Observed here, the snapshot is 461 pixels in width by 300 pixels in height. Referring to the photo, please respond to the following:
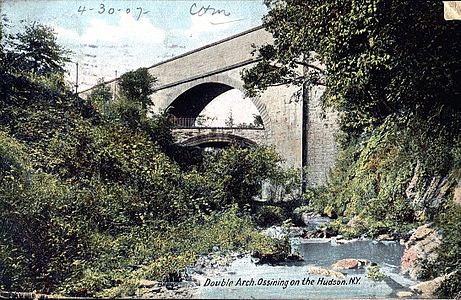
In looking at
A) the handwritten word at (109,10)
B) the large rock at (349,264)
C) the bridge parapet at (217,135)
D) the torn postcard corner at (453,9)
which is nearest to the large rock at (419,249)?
the large rock at (349,264)

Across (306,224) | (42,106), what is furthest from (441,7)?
(42,106)

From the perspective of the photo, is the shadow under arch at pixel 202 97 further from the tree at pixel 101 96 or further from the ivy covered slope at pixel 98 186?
the tree at pixel 101 96

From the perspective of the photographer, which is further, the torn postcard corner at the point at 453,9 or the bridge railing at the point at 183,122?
the bridge railing at the point at 183,122

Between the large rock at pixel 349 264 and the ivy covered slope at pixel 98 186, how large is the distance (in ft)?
1.34

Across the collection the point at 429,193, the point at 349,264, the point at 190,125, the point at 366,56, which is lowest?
the point at 349,264

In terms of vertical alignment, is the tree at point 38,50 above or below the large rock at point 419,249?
above

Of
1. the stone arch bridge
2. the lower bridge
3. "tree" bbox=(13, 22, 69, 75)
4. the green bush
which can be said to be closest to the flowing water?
the green bush

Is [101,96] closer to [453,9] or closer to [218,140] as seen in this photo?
[218,140]

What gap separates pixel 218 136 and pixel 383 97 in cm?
98

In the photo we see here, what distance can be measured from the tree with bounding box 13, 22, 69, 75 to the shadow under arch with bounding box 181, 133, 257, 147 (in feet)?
2.77

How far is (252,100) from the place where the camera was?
3359 millimetres

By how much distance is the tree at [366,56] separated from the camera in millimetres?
3203

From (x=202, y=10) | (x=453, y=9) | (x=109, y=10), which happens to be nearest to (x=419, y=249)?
(x=453, y=9)

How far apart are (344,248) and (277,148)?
682mm
